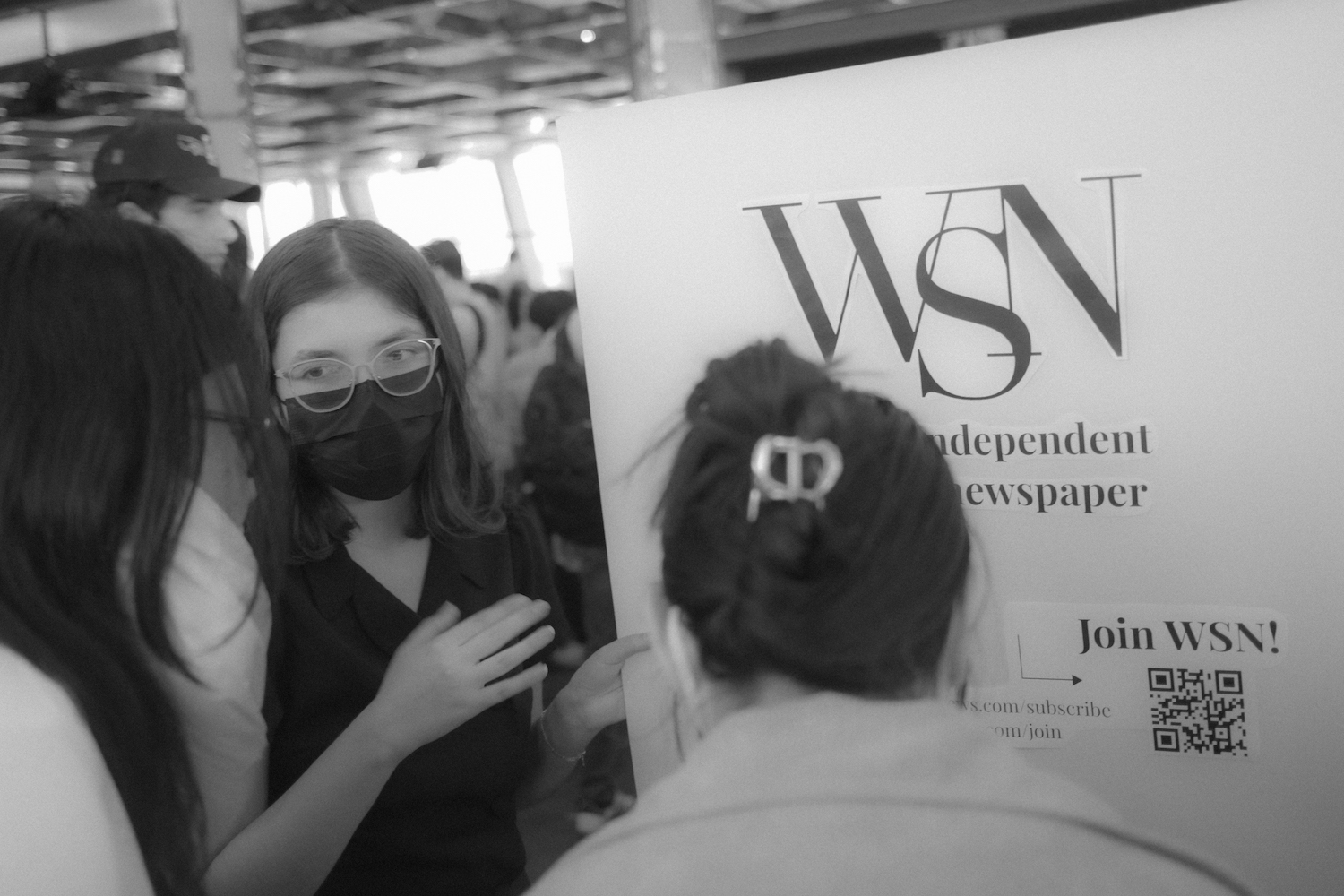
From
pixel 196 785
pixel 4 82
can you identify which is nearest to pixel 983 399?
pixel 196 785

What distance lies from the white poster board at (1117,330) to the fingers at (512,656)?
1.41ft

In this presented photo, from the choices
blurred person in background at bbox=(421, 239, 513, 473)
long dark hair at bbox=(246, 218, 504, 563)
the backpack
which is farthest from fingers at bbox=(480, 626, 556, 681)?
blurred person in background at bbox=(421, 239, 513, 473)

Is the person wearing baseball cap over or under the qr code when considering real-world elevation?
over

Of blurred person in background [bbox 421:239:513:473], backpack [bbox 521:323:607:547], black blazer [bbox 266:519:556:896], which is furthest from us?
blurred person in background [bbox 421:239:513:473]

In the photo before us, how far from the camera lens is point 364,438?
143cm

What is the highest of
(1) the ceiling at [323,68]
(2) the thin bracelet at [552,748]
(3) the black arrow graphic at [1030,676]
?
(1) the ceiling at [323,68]

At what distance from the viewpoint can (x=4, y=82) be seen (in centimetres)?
586

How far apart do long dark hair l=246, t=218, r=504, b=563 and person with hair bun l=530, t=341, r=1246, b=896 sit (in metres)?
0.63

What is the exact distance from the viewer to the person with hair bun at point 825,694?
757 millimetres

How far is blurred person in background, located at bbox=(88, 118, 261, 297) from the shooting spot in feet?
8.91

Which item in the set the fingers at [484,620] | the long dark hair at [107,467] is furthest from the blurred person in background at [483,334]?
the long dark hair at [107,467]

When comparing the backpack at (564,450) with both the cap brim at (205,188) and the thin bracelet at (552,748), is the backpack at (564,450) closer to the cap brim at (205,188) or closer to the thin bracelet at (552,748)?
the cap brim at (205,188)

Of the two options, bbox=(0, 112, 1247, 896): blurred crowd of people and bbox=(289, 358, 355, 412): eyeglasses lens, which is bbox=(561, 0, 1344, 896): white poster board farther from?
bbox=(289, 358, 355, 412): eyeglasses lens

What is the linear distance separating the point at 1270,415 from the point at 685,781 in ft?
2.38
